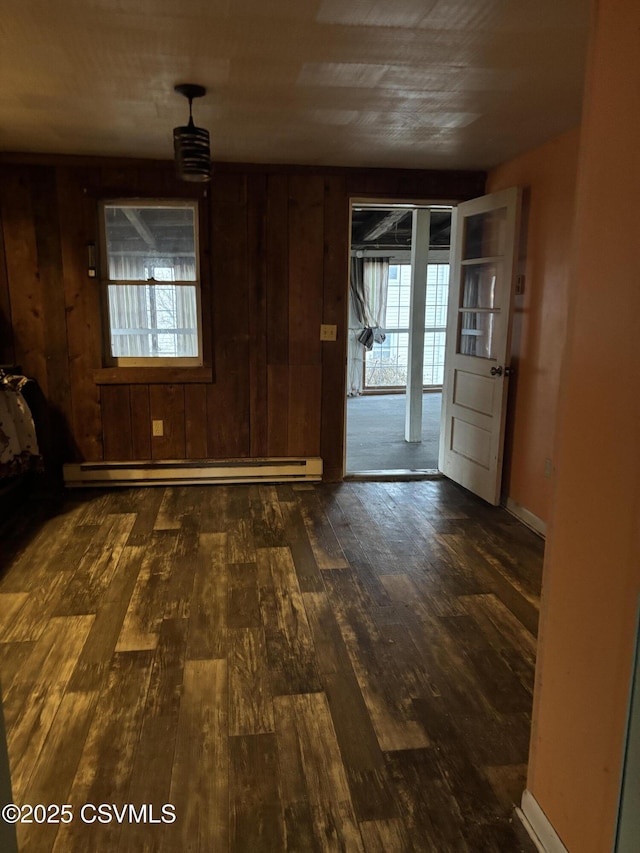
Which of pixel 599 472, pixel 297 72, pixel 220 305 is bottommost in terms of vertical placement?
pixel 599 472

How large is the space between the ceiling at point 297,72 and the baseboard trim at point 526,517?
2.21 metres

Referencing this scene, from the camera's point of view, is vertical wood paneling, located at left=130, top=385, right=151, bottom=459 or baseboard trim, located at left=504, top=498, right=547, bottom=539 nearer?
baseboard trim, located at left=504, top=498, right=547, bottom=539

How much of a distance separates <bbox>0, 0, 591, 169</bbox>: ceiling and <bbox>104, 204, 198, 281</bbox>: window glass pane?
23.7 inches

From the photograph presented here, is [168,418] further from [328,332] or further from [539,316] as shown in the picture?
[539,316]

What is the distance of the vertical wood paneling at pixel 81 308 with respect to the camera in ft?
13.7

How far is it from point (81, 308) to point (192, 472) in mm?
1391

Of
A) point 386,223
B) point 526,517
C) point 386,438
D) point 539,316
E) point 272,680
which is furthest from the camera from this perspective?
point 386,223

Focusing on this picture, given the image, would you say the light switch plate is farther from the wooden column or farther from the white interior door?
the wooden column

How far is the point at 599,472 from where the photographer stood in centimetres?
133

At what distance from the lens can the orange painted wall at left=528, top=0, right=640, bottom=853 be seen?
1224 mm

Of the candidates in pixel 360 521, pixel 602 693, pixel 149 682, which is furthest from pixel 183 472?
pixel 602 693

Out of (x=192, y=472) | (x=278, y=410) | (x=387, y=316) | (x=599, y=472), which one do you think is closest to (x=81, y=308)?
(x=192, y=472)

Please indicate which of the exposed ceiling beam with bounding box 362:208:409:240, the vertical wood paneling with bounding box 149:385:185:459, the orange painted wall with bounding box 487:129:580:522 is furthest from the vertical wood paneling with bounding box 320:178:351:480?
the exposed ceiling beam with bounding box 362:208:409:240

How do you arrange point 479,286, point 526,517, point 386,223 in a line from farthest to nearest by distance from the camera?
point 386,223
point 479,286
point 526,517
